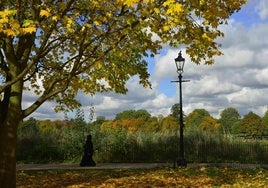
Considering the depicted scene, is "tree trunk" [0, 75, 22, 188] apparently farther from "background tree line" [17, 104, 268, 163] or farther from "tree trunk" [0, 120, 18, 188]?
"background tree line" [17, 104, 268, 163]

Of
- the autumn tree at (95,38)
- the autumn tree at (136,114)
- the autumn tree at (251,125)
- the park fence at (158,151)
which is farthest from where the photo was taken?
the autumn tree at (136,114)

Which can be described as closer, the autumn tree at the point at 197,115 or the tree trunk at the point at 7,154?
the tree trunk at the point at 7,154

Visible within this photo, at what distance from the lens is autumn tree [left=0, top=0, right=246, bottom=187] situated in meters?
11.2

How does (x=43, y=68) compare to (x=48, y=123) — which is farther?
(x=48, y=123)

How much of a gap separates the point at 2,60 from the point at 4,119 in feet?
6.35

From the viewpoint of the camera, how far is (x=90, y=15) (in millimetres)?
12352

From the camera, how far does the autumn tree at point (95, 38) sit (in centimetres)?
1124

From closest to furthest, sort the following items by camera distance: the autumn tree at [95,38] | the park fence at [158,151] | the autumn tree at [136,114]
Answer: the autumn tree at [95,38] → the park fence at [158,151] → the autumn tree at [136,114]

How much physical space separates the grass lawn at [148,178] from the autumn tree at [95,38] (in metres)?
2.86

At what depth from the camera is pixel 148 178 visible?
1609cm

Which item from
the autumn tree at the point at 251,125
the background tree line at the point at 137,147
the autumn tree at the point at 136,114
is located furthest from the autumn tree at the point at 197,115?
the background tree line at the point at 137,147

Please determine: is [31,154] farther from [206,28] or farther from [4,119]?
[206,28]

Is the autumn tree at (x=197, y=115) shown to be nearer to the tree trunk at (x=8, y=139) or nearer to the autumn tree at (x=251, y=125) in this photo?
the autumn tree at (x=251, y=125)

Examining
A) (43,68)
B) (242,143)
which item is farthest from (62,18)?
(242,143)
